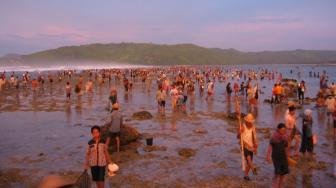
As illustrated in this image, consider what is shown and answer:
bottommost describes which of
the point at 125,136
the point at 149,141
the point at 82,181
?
the point at 149,141

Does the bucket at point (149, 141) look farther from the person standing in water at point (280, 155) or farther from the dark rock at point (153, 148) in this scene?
the person standing in water at point (280, 155)

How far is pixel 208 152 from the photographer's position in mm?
12852

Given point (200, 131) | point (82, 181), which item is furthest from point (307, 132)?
point (82, 181)

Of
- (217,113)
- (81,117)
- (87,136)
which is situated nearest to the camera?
(87,136)

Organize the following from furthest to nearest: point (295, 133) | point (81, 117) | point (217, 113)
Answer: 1. point (217, 113)
2. point (81, 117)
3. point (295, 133)

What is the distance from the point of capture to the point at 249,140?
946 centimetres

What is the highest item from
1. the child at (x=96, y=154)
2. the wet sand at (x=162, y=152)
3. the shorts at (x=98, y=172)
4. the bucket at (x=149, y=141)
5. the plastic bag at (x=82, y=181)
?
the child at (x=96, y=154)

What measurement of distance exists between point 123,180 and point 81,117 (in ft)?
40.4

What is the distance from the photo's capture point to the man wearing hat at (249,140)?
9422mm

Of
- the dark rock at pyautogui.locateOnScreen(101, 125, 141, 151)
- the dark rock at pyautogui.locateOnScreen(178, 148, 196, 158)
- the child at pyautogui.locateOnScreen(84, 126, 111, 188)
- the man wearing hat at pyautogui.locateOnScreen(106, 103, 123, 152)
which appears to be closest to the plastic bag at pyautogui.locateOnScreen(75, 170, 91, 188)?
the child at pyautogui.locateOnScreen(84, 126, 111, 188)

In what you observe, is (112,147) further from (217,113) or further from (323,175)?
(217,113)

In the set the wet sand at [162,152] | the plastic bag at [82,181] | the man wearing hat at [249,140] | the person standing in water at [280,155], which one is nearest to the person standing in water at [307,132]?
the wet sand at [162,152]

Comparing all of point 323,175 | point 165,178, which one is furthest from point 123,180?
point 323,175

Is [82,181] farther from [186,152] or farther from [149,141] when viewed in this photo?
[149,141]
